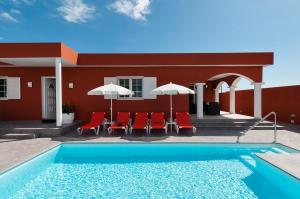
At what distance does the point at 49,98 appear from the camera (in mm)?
12414

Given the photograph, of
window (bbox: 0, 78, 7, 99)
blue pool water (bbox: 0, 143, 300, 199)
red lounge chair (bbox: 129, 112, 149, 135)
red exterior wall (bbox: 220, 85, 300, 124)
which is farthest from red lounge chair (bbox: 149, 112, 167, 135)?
window (bbox: 0, 78, 7, 99)

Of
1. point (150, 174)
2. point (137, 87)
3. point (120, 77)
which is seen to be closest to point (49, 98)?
point (120, 77)

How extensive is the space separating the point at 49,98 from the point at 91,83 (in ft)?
9.53

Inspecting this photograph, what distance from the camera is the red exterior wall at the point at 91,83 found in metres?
11.8

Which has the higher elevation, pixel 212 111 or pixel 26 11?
pixel 26 11

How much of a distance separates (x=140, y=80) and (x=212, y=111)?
5.93 metres

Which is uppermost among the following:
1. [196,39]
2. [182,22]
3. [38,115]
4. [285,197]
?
[182,22]

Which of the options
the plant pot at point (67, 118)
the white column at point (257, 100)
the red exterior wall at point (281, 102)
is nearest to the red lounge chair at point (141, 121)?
the plant pot at point (67, 118)

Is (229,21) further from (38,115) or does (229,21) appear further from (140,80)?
(38,115)

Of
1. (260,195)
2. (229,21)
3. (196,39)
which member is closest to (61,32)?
(196,39)

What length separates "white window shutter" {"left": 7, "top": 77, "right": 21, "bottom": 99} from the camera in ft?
39.1

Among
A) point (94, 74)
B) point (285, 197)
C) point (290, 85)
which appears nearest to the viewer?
point (285, 197)

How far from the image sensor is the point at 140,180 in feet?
17.2

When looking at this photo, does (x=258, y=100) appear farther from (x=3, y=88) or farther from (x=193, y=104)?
(x=3, y=88)
